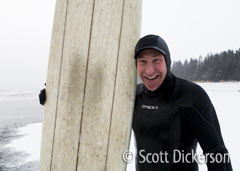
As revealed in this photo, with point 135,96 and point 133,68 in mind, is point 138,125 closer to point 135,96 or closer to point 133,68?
point 135,96

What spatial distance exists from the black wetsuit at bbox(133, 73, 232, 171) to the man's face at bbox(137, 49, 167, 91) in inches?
2.6

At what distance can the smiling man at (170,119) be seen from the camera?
113 centimetres

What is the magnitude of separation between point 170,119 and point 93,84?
0.52m

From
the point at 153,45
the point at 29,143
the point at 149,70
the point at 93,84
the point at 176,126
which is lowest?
the point at 29,143

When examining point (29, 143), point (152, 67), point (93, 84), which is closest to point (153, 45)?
point (152, 67)

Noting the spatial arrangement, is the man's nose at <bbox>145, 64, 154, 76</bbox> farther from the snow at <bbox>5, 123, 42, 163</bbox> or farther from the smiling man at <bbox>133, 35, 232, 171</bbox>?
the snow at <bbox>5, 123, 42, 163</bbox>

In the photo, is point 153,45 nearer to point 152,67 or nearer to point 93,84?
point 152,67

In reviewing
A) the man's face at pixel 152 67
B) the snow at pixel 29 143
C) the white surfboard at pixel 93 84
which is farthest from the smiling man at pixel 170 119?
the snow at pixel 29 143

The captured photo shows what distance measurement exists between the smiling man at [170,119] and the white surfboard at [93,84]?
131 mm

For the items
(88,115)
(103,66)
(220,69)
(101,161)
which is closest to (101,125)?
(88,115)

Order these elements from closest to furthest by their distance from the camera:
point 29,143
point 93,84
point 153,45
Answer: point 153,45 → point 93,84 → point 29,143

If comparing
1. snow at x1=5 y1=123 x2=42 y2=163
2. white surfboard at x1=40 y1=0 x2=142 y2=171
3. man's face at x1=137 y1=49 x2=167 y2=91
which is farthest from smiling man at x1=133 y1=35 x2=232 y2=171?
snow at x1=5 y1=123 x2=42 y2=163

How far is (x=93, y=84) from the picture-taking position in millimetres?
1290

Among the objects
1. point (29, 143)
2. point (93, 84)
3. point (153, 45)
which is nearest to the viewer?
point (153, 45)
